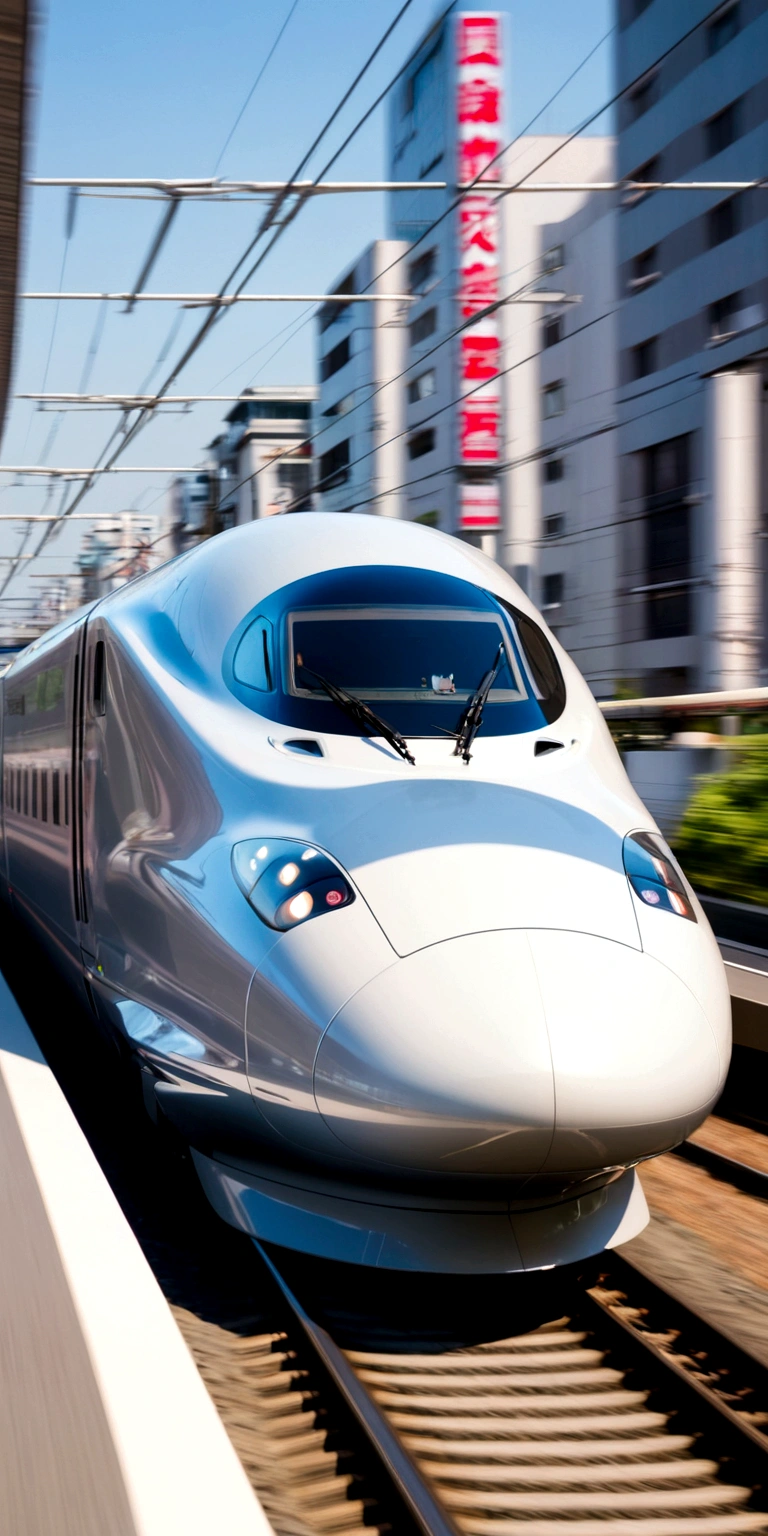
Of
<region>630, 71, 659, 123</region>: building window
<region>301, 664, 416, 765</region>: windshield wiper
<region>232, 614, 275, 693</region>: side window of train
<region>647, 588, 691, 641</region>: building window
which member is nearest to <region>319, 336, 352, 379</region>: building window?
<region>630, 71, 659, 123</region>: building window

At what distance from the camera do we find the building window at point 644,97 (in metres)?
28.5

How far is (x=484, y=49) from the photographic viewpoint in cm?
1850

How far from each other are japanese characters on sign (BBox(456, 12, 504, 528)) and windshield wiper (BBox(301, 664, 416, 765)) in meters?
12.8

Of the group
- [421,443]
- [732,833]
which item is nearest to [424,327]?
[421,443]

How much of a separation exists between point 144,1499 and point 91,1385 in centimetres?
33

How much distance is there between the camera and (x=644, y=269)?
30281mm

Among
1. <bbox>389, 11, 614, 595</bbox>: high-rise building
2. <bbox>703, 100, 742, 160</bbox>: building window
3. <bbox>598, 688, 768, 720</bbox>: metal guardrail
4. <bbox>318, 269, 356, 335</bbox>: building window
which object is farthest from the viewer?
<bbox>318, 269, 356, 335</bbox>: building window

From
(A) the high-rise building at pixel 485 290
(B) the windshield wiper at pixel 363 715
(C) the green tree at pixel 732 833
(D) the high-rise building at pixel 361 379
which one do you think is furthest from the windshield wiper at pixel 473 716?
(D) the high-rise building at pixel 361 379

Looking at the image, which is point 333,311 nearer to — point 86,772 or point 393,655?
point 86,772

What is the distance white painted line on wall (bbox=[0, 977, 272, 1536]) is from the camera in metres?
1.70

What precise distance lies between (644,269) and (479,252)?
13.7 meters

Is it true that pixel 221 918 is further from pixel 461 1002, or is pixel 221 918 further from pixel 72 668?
pixel 72 668

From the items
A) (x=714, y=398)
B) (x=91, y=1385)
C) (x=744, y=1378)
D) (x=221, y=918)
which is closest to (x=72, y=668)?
(x=221, y=918)

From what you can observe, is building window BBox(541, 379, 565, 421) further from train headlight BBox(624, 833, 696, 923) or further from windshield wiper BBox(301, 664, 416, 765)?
train headlight BBox(624, 833, 696, 923)
